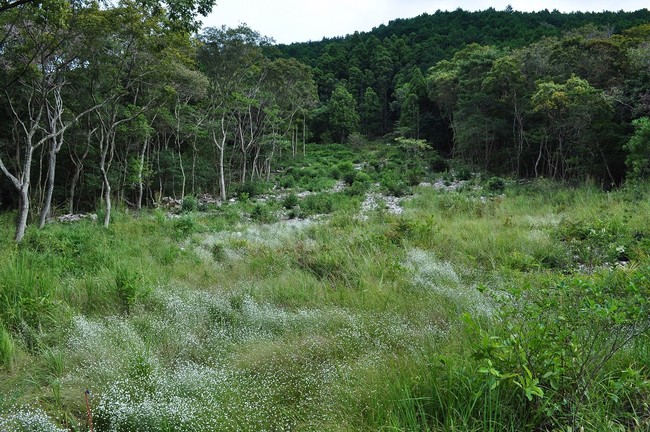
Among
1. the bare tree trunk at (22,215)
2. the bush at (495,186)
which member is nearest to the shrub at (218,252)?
the bare tree trunk at (22,215)

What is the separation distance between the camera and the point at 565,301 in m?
2.57

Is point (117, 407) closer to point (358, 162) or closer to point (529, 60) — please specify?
point (529, 60)

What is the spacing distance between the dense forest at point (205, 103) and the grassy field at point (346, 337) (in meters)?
4.10

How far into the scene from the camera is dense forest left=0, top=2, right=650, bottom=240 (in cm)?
1188

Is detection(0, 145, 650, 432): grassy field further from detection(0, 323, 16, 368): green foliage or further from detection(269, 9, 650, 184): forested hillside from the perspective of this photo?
detection(269, 9, 650, 184): forested hillside

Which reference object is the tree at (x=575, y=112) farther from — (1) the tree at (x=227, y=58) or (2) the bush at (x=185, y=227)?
(2) the bush at (x=185, y=227)

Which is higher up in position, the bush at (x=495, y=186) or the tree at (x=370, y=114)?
the tree at (x=370, y=114)

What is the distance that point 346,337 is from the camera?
3.13 meters

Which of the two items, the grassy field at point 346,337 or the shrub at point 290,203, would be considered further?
the shrub at point 290,203

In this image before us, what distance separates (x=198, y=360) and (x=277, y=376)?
0.81 meters

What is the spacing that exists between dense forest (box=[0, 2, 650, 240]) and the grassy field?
4095 mm

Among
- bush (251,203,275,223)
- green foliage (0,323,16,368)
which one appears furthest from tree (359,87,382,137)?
green foliage (0,323,16,368)

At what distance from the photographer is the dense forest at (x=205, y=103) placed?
11875mm

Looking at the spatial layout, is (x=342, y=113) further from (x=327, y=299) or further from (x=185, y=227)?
(x=327, y=299)
